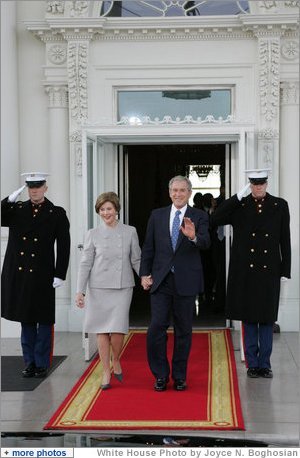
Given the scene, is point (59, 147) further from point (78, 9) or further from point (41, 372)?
point (41, 372)

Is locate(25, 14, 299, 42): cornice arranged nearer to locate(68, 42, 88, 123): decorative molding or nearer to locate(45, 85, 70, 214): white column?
locate(68, 42, 88, 123): decorative molding

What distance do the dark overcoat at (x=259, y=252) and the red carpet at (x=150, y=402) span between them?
1.96 feet

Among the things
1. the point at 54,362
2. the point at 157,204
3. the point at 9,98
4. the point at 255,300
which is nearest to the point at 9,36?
the point at 9,98

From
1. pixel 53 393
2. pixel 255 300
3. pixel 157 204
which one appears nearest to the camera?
pixel 53 393

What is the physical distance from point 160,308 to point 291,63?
3.73 meters

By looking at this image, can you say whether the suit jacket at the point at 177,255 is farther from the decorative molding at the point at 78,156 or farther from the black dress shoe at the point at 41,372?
the decorative molding at the point at 78,156

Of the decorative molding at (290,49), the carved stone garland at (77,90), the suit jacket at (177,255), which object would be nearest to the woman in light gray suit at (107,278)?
the suit jacket at (177,255)

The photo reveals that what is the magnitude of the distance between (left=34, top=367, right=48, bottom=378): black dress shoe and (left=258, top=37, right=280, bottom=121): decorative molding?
3664 mm

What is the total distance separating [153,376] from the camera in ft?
19.9

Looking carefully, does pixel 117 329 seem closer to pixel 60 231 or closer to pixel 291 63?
pixel 60 231

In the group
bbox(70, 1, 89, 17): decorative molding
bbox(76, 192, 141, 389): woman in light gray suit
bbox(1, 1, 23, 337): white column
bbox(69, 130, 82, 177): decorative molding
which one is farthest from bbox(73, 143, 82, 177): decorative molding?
bbox(76, 192, 141, 389): woman in light gray suit

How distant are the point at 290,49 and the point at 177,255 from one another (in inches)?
139

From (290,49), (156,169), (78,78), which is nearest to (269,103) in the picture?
(290,49)

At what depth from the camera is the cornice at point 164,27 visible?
25.9 ft
